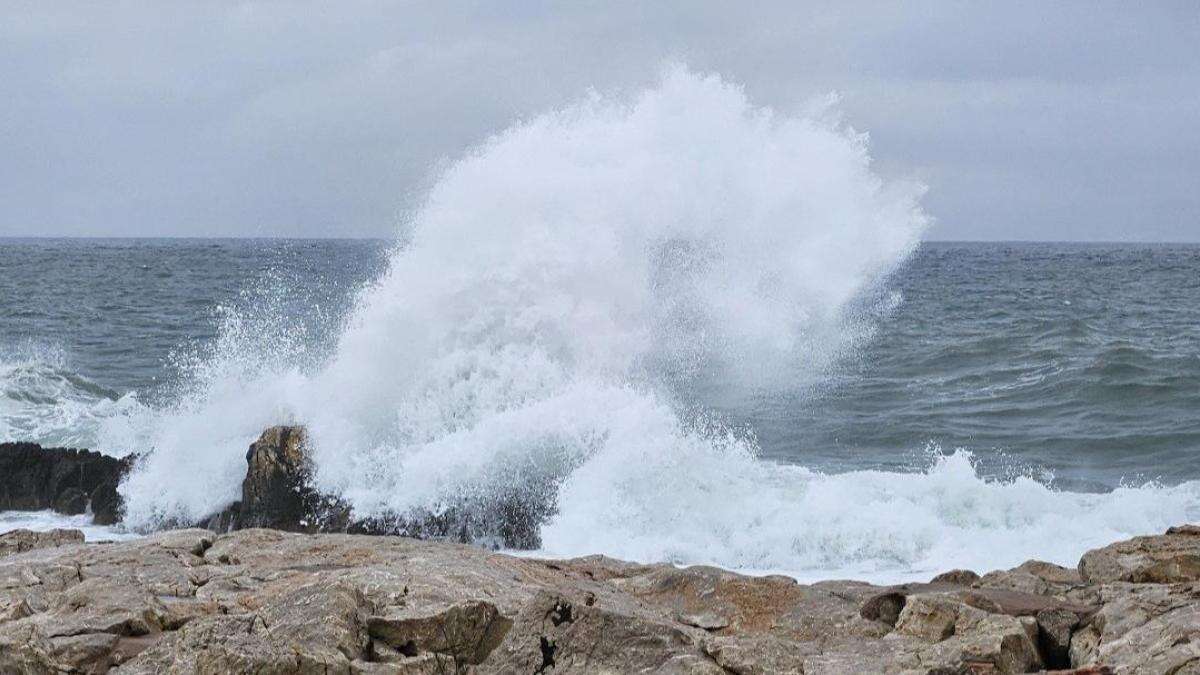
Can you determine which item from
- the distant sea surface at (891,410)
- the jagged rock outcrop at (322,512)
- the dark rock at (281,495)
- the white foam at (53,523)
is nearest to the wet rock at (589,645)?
the distant sea surface at (891,410)

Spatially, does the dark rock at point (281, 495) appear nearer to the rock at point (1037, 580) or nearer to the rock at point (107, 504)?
the rock at point (107, 504)

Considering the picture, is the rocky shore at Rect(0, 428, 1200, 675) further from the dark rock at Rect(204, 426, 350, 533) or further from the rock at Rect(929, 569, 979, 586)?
the dark rock at Rect(204, 426, 350, 533)

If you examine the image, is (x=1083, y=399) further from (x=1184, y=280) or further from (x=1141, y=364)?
(x=1184, y=280)

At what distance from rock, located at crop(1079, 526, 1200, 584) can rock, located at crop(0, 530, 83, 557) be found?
5.84 m

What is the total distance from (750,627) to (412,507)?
633cm

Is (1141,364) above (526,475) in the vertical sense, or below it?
above

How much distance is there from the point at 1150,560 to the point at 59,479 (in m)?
11.0

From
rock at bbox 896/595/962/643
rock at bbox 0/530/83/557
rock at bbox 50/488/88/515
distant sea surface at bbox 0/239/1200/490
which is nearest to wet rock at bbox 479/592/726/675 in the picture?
rock at bbox 896/595/962/643

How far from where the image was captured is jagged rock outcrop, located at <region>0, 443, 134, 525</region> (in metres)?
13.7

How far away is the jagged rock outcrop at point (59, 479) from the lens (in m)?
13.7

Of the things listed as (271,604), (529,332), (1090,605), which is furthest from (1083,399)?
(271,604)

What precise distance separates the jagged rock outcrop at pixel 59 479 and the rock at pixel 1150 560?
9.76 m

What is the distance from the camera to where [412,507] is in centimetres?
1219

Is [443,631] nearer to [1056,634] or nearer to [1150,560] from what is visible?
[1056,634]
